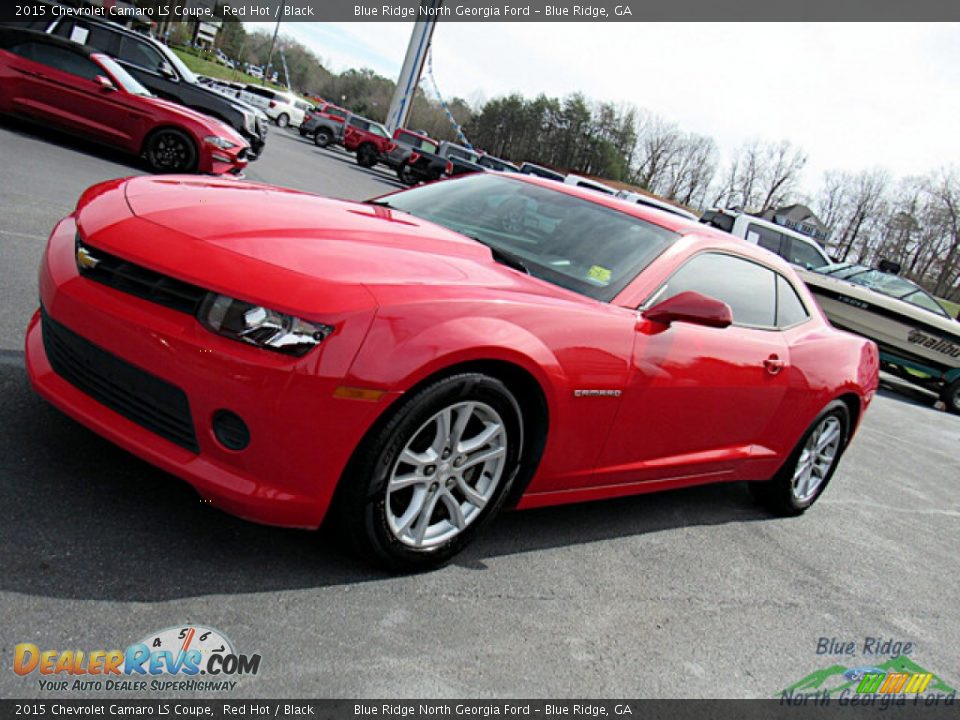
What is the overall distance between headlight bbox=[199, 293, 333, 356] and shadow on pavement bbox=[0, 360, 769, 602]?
740 mm

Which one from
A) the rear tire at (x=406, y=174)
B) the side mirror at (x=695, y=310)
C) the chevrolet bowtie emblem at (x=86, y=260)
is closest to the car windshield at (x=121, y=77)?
the chevrolet bowtie emblem at (x=86, y=260)

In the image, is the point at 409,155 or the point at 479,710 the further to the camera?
the point at 409,155

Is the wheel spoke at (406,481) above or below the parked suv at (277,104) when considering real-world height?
below

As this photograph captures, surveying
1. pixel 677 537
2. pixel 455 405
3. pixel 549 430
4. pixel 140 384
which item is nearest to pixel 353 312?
pixel 455 405

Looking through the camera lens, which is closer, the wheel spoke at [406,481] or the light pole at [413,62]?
the wheel spoke at [406,481]

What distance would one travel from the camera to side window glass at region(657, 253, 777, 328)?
362cm

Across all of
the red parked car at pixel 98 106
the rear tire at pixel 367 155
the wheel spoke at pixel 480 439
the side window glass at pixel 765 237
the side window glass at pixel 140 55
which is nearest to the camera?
the wheel spoke at pixel 480 439

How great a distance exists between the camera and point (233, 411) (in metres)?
2.30

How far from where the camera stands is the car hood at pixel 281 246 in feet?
7.98

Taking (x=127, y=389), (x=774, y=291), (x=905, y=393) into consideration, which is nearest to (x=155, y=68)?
(x=774, y=291)

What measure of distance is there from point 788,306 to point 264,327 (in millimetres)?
3054

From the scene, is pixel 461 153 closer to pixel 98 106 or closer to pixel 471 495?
pixel 98 106

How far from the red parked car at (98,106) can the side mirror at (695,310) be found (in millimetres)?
9025

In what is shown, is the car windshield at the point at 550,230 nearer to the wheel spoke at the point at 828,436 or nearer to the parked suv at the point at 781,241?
the wheel spoke at the point at 828,436
